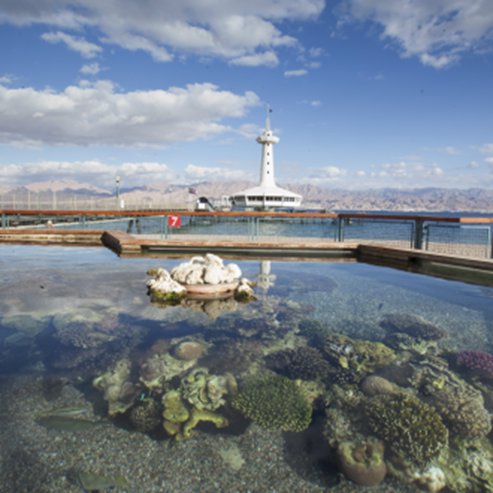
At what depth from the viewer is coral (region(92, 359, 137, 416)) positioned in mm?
3082

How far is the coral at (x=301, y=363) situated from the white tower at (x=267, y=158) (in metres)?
76.5

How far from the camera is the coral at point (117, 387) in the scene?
3.08 meters

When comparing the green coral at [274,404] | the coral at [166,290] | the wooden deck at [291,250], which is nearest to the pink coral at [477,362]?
the green coral at [274,404]

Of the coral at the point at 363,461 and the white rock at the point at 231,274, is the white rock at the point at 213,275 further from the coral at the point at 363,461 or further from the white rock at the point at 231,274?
the coral at the point at 363,461

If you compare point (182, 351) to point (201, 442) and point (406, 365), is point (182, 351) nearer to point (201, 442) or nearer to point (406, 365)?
point (201, 442)

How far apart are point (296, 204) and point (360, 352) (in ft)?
257

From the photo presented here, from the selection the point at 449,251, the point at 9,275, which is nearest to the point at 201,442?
the point at 9,275

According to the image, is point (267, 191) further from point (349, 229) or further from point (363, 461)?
point (363, 461)

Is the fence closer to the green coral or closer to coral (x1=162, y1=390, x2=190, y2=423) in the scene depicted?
the green coral

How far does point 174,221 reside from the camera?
1363cm

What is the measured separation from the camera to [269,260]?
10.9 meters

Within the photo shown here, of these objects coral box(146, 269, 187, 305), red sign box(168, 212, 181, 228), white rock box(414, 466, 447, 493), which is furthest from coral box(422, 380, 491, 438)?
red sign box(168, 212, 181, 228)

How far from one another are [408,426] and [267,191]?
74.8m

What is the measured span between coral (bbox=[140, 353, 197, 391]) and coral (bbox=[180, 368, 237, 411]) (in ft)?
0.50
